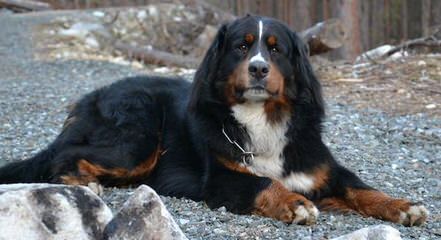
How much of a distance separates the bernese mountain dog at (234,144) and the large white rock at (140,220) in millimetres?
1759

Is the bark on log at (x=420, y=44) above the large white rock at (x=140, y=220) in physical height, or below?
below

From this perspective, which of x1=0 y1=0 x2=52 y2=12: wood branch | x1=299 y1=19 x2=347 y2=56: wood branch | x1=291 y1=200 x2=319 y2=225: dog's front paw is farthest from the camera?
x1=0 y1=0 x2=52 y2=12: wood branch

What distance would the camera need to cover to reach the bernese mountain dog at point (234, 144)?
594cm

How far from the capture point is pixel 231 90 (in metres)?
6.17

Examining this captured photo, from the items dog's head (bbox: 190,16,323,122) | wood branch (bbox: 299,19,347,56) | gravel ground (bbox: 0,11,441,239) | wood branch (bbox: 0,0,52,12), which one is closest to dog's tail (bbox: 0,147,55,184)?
gravel ground (bbox: 0,11,441,239)

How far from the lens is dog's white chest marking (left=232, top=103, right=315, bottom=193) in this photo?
20.5 ft

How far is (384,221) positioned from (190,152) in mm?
1684

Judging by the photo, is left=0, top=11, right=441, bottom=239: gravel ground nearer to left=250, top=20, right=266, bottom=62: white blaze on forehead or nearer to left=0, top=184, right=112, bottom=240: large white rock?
left=250, top=20, right=266, bottom=62: white blaze on forehead

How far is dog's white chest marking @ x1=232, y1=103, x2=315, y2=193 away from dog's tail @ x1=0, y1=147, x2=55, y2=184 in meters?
1.62

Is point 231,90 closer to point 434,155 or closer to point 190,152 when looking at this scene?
point 190,152

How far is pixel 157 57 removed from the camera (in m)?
16.3

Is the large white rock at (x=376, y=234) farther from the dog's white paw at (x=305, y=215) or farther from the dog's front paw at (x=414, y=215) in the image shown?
the dog's front paw at (x=414, y=215)

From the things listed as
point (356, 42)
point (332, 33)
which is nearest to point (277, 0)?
point (356, 42)

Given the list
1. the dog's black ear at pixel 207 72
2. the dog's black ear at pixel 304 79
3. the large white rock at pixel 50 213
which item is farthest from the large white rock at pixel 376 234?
the dog's black ear at pixel 207 72
